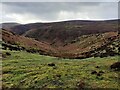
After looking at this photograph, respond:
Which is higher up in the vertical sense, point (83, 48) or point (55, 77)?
point (55, 77)

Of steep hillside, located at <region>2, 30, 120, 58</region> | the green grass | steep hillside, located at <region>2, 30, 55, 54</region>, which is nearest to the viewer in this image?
the green grass

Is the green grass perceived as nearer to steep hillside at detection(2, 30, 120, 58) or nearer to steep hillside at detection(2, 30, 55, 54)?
steep hillside at detection(2, 30, 120, 58)

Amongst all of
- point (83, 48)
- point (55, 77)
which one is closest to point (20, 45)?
point (83, 48)

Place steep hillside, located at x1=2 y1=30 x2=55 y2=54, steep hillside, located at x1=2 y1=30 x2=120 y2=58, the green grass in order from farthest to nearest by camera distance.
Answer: steep hillside, located at x1=2 y1=30 x2=55 y2=54 < steep hillside, located at x1=2 y1=30 x2=120 y2=58 < the green grass

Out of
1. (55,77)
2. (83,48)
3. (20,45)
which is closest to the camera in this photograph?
(55,77)

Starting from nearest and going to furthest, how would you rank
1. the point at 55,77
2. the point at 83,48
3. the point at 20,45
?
the point at 55,77 → the point at 20,45 → the point at 83,48

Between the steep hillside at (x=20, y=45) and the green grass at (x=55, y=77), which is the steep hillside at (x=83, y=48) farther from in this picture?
the green grass at (x=55, y=77)

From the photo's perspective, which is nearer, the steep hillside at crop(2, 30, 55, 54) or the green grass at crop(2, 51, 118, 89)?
the green grass at crop(2, 51, 118, 89)

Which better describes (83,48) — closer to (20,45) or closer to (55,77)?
(20,45)

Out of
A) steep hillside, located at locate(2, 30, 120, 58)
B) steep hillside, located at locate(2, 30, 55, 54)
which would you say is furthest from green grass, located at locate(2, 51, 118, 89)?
steep hillside, located at locate(2, 30, 55, 54)

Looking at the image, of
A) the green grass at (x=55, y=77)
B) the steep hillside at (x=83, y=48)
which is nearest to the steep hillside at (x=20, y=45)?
the steep hillside at (x=83, y=48)

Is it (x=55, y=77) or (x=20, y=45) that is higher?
(x=20, y=45)

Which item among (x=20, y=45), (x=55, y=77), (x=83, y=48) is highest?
(x=20, y=45)

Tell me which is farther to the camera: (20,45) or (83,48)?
(83,48)
